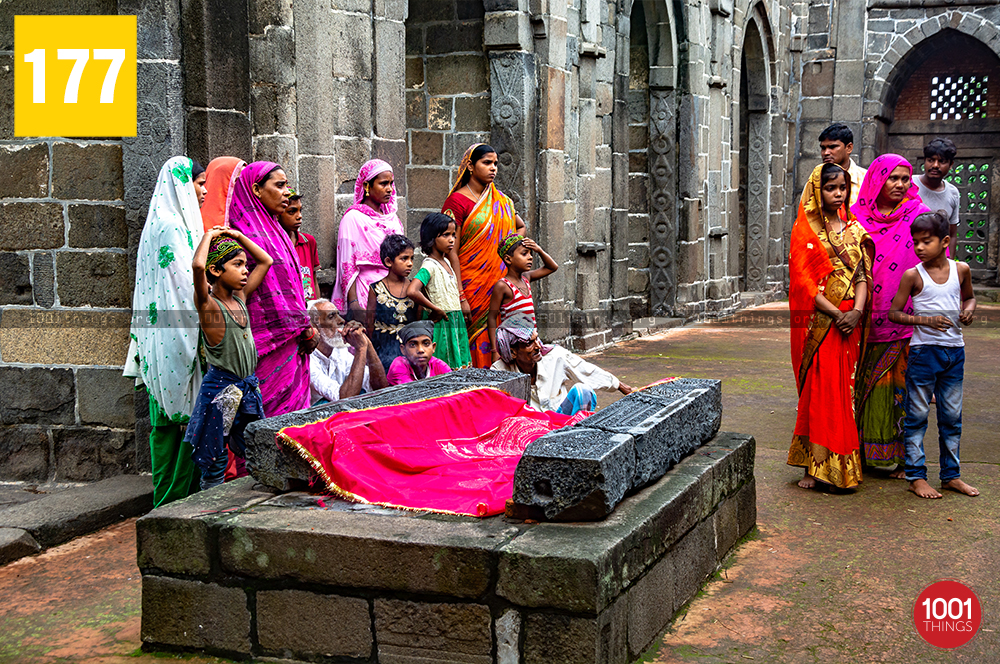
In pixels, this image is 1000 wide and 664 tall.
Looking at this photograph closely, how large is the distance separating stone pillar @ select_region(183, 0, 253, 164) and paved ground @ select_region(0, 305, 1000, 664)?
2.02 meters

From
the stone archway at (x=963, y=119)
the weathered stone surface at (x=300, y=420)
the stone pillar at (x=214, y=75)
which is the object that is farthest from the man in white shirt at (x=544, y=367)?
the stone archway at (x=963, y=119)

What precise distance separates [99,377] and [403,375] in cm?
166

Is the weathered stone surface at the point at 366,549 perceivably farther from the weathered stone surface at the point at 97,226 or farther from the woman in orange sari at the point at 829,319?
the weathered stone surface at the point at 97,226

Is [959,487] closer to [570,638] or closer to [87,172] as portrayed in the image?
[570,638]

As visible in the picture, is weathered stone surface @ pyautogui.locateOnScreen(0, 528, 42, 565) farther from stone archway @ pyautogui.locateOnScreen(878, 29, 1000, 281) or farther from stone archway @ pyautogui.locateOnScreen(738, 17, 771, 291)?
stone archway @ pyautogui.locateOnScreen(878, 29, 1000, 281)

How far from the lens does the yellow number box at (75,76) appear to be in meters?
5.37

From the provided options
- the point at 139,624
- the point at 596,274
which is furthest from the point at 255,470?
the point at 596,274

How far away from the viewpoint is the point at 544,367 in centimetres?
568

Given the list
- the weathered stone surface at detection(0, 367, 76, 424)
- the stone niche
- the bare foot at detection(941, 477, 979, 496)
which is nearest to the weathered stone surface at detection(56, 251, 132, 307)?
the weathered stone surface at detection(0, 367, 76, 424)

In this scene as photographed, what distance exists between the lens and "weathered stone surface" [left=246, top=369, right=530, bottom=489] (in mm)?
3627

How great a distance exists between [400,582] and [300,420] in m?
0.94

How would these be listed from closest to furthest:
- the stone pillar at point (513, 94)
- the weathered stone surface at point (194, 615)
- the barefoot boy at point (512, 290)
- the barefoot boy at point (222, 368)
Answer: the weathered stone surface at point (194, 615)
the barefoot boy at point (222, 368)
the barefoot boy at point (512, 290)
the stone pillar at point (513, 94)

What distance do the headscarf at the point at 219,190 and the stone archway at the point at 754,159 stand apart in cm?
1179

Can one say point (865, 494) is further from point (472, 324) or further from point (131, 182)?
point (131, 182)
